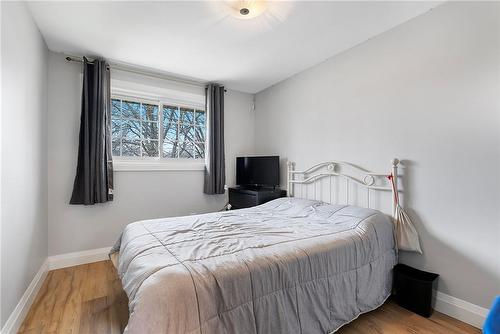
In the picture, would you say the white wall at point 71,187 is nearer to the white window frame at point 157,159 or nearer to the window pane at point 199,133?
the white window frame at point 157,159

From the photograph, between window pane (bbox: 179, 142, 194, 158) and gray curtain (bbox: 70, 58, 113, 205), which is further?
window pane (bbox: 179, 142, 194, 158)

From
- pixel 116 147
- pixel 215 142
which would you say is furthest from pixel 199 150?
pixel 116 147

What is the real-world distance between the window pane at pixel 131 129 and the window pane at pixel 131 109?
83mm

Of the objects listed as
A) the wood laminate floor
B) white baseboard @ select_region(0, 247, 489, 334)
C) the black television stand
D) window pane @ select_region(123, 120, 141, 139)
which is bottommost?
the wood laminate floor

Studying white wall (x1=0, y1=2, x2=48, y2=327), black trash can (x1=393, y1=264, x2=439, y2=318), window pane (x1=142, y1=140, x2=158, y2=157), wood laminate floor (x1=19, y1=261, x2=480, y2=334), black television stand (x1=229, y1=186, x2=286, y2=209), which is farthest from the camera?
window pane (x1=142, y1=140, x2=158, y2=157)

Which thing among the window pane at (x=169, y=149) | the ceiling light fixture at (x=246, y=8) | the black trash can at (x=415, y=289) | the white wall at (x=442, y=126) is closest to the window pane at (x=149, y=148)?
the window pane at (x=169, y=149)

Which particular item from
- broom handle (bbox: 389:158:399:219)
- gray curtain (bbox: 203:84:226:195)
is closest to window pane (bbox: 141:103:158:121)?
gray curtain (bbox: 203:84:226:195)

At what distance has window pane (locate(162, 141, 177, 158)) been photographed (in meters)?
3.46

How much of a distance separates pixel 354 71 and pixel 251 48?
1.12m

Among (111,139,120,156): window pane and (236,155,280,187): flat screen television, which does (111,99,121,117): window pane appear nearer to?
(111,139,120,156): window pane

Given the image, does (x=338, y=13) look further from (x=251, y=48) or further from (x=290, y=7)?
(x=251, y=48)

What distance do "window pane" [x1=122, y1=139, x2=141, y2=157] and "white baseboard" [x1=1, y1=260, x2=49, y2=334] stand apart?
1476mm

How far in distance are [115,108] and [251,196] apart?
2105mm

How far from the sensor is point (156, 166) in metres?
3.28
